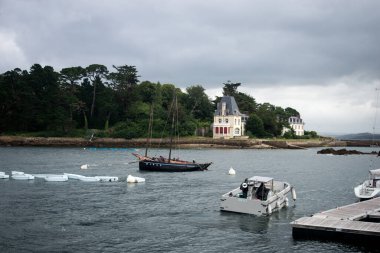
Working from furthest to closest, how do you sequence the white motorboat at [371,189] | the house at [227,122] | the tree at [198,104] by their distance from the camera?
the tree at [198,104]
the house at [227,122]
the white motorboat at [371,189]

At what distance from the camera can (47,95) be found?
422 feet

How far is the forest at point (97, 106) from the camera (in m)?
130

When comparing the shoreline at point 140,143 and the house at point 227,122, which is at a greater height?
the house at point 227,122

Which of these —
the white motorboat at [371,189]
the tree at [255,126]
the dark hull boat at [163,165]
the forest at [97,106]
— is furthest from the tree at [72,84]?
the white motorboat at [371,189]

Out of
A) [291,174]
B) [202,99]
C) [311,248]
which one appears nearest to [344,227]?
[311,248]

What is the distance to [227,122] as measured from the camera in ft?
465

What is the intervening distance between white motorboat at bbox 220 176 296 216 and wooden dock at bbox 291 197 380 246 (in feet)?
16.3

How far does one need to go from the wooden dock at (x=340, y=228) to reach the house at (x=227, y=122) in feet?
369

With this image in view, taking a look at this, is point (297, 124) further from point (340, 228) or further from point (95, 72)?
point (340, 228)

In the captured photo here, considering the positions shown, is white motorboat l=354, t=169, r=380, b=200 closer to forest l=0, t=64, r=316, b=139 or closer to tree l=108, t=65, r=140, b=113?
forest l=0, t=64, r=316, b=139

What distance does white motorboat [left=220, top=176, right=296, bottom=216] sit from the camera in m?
32.3

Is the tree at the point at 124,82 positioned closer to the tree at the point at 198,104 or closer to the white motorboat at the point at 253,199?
the tree at the point at 198,104

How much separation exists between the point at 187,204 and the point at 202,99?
119069 mm

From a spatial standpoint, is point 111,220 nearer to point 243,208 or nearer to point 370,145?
point 243,208
